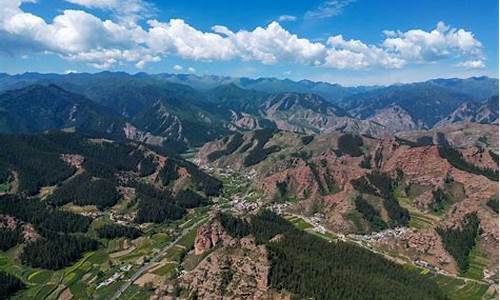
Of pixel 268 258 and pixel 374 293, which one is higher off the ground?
pixel 268 258

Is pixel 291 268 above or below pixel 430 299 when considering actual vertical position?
above

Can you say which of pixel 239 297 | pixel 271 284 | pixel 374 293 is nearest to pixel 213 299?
pixel 239 297

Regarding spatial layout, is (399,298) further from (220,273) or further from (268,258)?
(220,273)

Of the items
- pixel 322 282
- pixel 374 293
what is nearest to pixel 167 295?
pixel 322 282

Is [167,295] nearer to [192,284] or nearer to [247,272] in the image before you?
[192,284]

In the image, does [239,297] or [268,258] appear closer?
[239,297]

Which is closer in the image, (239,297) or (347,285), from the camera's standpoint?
(239,297)

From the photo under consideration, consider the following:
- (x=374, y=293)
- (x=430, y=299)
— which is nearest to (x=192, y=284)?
(x=374, y=293)

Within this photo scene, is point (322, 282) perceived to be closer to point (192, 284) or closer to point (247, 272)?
point (247, 272)
